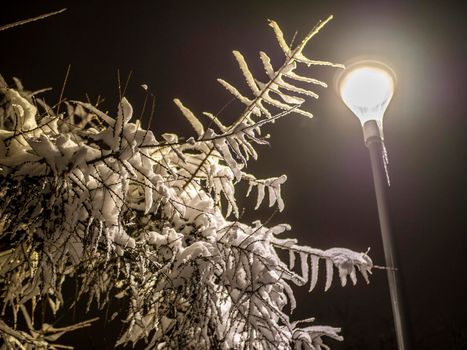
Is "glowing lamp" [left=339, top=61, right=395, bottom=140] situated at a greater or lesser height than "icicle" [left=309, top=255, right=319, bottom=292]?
greater

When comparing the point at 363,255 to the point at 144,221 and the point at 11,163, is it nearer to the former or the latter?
the point at 144,221

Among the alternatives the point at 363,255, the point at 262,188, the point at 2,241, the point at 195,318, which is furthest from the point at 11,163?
the point at 363,255

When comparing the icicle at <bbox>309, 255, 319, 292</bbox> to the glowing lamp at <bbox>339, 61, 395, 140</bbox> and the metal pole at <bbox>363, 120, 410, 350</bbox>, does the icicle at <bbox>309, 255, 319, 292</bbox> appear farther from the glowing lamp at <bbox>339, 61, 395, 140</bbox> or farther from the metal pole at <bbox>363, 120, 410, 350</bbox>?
the glowing lamp at <bbox>339, 61, 395, 140</bbox>

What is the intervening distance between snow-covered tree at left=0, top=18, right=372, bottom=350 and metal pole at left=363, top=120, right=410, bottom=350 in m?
0.26

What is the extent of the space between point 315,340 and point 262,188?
39.1 inches

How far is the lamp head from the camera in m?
3.57

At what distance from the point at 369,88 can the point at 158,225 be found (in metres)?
2.12

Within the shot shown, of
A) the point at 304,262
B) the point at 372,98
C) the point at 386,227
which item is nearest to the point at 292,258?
the point at 304,262

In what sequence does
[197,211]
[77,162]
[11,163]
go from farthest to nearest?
1. [197,211]
2. [11,163]
3. [77,162]

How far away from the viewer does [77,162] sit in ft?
6.02

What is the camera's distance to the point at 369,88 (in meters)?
3.61

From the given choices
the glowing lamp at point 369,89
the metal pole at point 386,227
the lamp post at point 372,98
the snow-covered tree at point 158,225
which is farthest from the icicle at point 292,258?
the glowing lamp at point 369,89

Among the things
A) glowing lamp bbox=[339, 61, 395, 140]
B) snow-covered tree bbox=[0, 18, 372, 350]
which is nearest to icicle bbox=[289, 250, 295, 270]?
snow-covered tree bbox=[0, 18, 372, 350]

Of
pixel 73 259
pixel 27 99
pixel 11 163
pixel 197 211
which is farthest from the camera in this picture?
pixel 27 99
